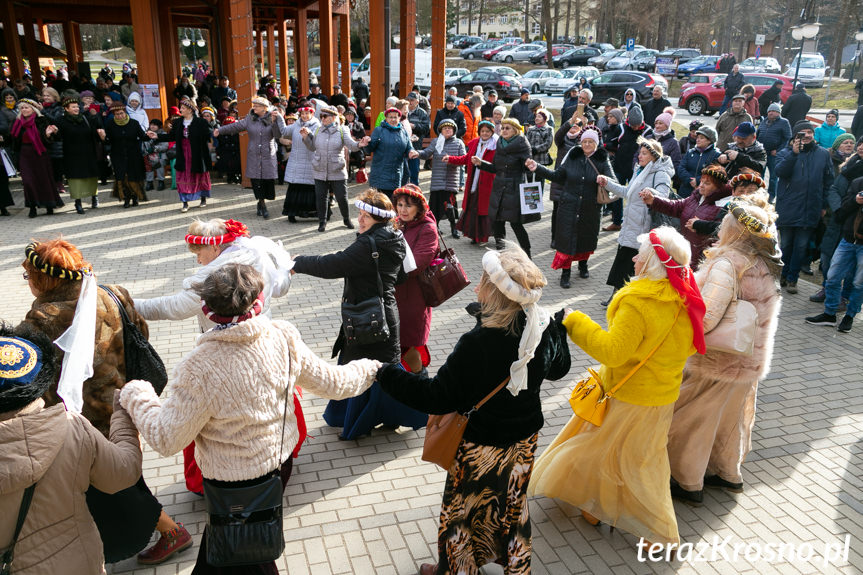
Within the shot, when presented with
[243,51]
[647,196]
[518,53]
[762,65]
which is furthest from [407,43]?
[518,53]

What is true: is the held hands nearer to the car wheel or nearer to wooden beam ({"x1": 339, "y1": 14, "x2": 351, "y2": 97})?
wooden beam ({"x1": 339, "y1": 14, "x2": 351, "y2": 97})

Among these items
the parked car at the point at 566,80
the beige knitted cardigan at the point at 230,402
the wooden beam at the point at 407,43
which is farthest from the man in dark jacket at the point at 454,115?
the parked car at the point at 566,80

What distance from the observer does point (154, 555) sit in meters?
3.46

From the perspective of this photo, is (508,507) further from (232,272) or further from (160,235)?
(160,235)

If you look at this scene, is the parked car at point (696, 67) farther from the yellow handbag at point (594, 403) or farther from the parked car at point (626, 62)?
the yellow handbag at point (594, 403)

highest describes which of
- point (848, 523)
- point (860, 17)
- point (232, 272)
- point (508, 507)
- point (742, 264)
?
point (860, 17)

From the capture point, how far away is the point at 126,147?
36.8 ft

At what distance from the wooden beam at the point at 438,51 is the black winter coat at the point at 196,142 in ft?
23.2

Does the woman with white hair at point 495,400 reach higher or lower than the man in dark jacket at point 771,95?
lower

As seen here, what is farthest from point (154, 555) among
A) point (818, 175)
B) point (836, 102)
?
point (836, 102)

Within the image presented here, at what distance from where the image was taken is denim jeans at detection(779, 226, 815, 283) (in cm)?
830

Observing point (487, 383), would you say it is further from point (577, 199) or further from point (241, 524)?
point (577, 199)

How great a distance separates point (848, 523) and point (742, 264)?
71.2 inches

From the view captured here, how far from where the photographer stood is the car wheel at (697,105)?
26469 mm
